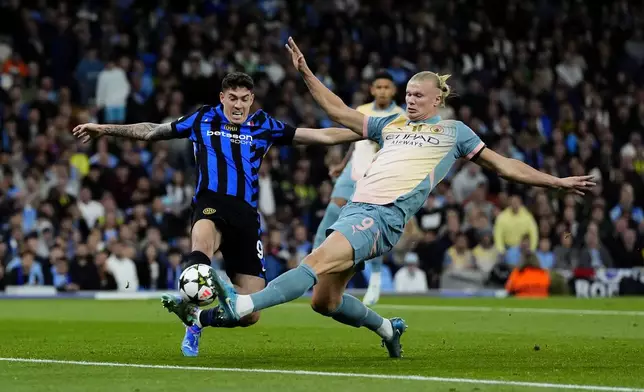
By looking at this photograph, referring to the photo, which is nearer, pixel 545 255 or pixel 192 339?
pixel 192 339

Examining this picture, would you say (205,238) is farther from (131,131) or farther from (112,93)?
(112,93)

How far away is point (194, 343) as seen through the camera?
1017cm

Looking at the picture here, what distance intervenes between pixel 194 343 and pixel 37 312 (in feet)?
24.5

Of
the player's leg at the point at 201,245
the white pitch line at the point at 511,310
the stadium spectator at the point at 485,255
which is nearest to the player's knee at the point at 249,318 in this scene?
the player's leg at the point at 201,245

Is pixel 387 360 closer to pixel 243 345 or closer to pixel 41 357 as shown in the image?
pixel 243 345

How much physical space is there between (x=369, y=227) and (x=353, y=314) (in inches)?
35.3

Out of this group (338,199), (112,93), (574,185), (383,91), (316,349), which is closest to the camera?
(574,185)

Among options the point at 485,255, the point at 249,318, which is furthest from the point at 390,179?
the point at 485,255

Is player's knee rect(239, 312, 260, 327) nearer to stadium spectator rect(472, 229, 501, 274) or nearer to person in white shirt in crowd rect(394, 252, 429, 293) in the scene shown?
person in white shirt in crowd rect(394, 252, 429, 293)

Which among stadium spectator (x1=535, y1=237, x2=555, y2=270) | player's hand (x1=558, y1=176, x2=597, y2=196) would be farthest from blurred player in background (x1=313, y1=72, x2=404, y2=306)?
stadium spectator (x1=535, y1=237, x2=555, y2=270)

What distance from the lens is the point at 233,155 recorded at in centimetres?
1061

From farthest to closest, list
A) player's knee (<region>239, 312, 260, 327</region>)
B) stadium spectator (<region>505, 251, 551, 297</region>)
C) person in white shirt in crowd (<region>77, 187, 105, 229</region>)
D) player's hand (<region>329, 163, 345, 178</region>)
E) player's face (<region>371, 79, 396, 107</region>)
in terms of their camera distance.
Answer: person in white shirt in crowd (<region>77, 187, 105, 229</region>) → stadium spectator (<region>505, 251, 551, 297</region>) → player's face (<region>371, 79, 396, 107</region>) → player's hand (<region>329, 163, 345, 178</region>) → player's knee (<region>239, 312, 260, 327</region>)

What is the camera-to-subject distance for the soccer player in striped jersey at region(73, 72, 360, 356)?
34.4 ft

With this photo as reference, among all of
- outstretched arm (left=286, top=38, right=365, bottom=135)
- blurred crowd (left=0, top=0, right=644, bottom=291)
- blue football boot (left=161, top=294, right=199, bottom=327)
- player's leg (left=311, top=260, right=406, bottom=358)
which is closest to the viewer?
blue football boot (left=161, top=294, right=199, bottom=327)
